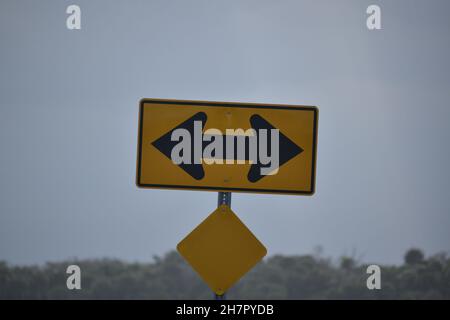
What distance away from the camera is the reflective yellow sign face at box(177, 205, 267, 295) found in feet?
30.3

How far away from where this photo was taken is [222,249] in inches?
365

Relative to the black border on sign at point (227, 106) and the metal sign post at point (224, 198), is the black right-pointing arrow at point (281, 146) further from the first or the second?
the metal sign post at point (224, 198)

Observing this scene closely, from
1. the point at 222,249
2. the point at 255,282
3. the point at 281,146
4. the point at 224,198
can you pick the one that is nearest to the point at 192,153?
the point at 224,198

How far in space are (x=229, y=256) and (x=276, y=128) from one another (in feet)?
4.36

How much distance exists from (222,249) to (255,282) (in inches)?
844

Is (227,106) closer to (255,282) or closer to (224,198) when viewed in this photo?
(224,198)

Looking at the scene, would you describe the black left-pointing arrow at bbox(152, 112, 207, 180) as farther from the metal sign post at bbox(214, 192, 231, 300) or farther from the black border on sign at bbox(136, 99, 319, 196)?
the metal sign post at bbox(214, 192, 231, 300)

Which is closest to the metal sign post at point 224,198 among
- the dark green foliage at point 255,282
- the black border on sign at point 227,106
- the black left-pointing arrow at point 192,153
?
the black border on sign at point 227,106

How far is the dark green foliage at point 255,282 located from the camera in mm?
24748

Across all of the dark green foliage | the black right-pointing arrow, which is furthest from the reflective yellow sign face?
the dark green foliage

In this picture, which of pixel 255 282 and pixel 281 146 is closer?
pixel 281 146

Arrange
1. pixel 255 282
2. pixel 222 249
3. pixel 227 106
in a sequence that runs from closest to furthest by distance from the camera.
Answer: pixel 222 249 → pixel 227 106 → pixel 255 282
